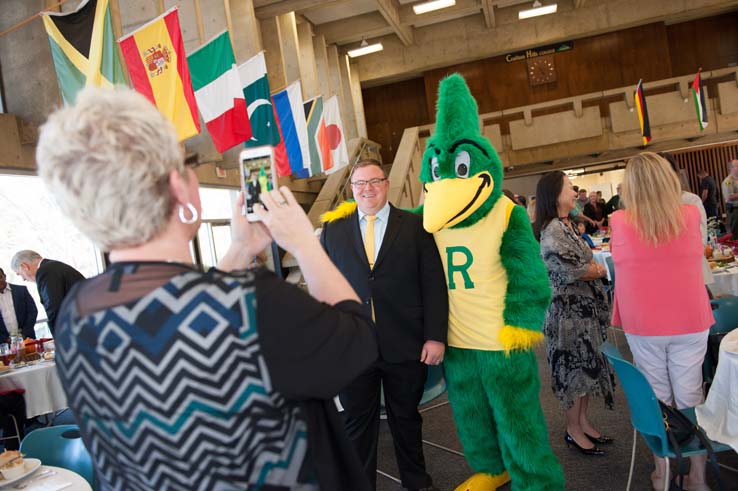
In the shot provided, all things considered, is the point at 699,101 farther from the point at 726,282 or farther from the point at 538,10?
the point at 726,282

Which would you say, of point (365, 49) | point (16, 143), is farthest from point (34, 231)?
point (365, 49)

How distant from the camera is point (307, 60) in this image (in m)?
14.3

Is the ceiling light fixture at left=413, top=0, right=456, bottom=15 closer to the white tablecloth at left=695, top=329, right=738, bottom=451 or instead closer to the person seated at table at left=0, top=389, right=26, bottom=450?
the person seated at table at left=0, top=389, right=26, bottom=450

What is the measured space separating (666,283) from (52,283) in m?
4.69

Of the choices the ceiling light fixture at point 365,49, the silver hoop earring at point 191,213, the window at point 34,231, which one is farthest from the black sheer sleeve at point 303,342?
the ceiling light fixture at point 365,49

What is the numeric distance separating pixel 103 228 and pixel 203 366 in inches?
11.9

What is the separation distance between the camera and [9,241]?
7039 millimetres

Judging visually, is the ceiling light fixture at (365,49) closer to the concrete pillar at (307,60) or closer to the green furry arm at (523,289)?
the concrete pillar at (307,60)

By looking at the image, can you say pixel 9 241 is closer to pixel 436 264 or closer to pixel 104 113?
pixel 436 264

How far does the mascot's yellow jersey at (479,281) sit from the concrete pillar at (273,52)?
10786 mm

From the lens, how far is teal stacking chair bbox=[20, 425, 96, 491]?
101 inches

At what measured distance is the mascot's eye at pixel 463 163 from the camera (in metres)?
2.92

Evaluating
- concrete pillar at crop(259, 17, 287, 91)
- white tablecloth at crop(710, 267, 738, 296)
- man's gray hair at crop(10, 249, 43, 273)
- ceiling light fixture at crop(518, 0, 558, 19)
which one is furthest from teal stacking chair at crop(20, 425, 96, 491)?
ceiling light fixture at crop(518, 0, 558, 19)

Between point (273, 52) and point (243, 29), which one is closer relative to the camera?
point (243, 29)
